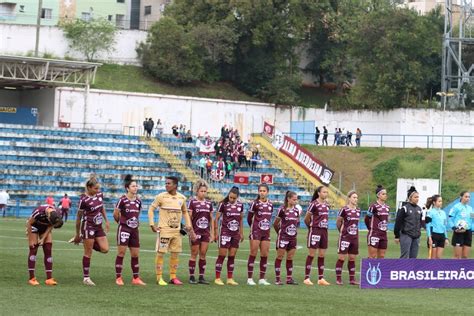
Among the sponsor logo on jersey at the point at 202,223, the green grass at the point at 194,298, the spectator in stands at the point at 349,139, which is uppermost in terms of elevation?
the spectator in stands at the point at 349,139

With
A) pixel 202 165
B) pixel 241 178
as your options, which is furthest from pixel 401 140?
pixel 202 165

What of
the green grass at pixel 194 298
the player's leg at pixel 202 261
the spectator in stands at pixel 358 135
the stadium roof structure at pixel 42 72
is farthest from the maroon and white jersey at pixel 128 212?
the spectator in stands at pixel 358 135

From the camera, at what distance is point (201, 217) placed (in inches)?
903

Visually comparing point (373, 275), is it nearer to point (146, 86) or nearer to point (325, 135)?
point (325, 135)

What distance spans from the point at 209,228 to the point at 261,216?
124cm

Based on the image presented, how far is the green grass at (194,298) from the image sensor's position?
58.9 feet

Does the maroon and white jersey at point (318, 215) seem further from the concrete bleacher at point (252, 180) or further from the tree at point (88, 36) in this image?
the tree at point (88, 36)

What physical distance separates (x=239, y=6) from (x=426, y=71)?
14.4m

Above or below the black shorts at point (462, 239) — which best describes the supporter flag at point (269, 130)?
above

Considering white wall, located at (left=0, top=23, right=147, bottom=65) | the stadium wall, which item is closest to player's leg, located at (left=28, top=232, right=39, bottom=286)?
the stadium wall

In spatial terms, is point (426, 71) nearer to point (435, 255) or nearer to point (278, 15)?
point (278, 15)

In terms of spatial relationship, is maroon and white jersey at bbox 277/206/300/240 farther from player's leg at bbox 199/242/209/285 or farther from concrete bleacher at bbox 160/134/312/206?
concrete bleacher at bbox 160/134/312/206

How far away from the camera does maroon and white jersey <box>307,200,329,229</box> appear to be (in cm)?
2414

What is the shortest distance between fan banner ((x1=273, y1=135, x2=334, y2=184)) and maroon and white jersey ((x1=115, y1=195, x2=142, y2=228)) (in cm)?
4349
